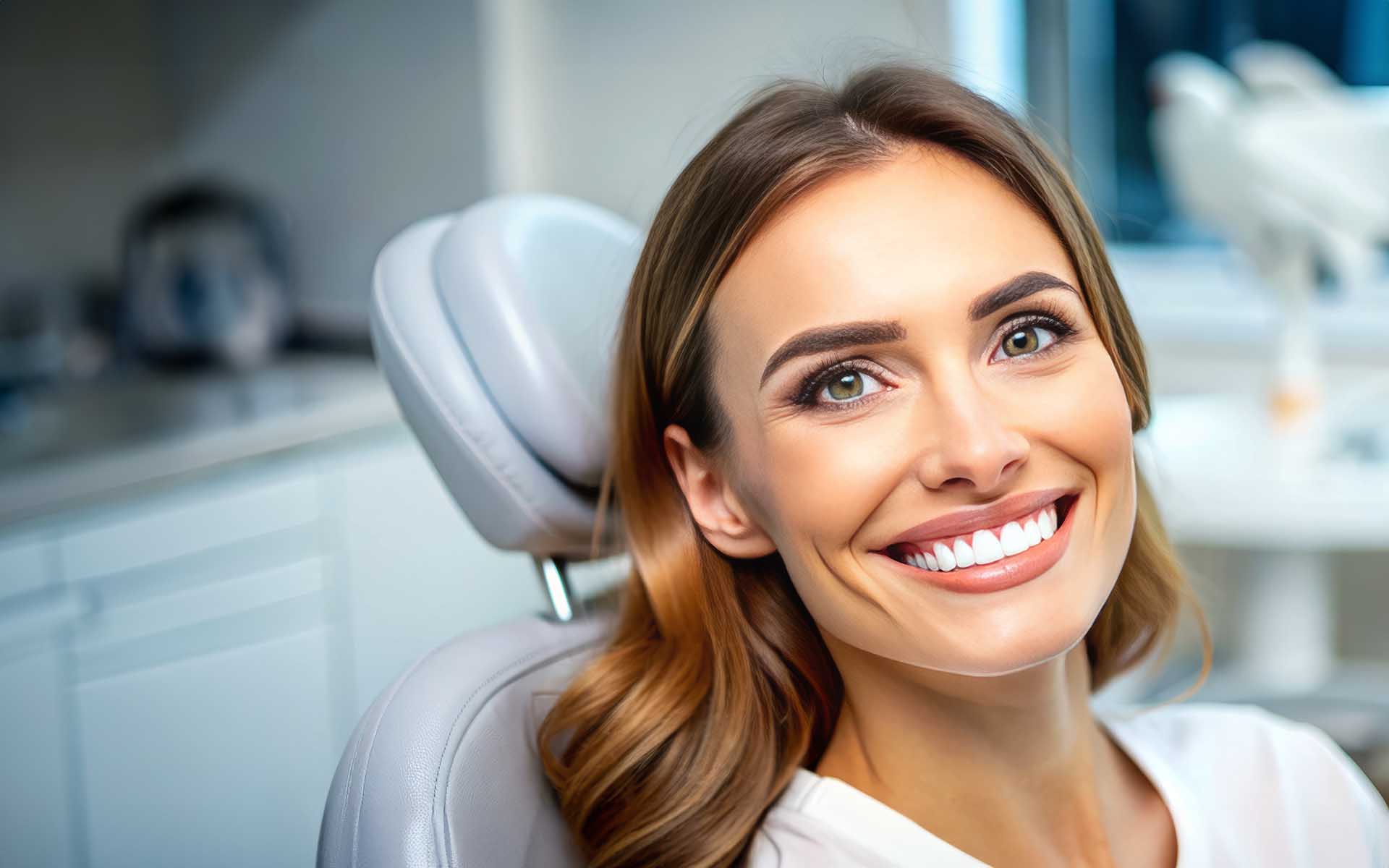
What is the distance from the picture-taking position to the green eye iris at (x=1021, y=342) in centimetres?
95

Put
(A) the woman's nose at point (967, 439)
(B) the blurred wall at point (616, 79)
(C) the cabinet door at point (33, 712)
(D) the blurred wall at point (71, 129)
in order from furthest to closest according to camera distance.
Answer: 1. (D) the blurred wall at point (71, 129)
2. (B) the blurred wall at point (616, 79)
3. (C) the cabinet door at point (33, 712)
4. (A) the woman's nose at point (967, 439)

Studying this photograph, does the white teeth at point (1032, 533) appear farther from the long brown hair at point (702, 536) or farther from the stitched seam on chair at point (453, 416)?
the stitched seam on chair at point (453, 416)

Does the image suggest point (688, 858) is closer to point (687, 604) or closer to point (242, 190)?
point (687, 604)

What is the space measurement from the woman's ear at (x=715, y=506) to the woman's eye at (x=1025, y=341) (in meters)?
0.23

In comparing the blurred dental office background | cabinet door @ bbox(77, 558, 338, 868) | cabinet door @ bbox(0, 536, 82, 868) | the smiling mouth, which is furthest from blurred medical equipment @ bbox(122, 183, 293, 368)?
the smiling mouth

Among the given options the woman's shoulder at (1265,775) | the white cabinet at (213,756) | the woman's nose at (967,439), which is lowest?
the white cabinet at (213,756)

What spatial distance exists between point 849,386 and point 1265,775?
1.63 ft

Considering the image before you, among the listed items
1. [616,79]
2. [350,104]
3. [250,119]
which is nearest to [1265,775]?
[616,79]

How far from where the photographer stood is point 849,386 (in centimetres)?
95

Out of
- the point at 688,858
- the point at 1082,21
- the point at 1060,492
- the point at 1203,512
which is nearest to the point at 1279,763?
the point at 1060,492

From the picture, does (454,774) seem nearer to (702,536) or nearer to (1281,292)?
(702,536)

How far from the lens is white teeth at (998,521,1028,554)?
92 cm

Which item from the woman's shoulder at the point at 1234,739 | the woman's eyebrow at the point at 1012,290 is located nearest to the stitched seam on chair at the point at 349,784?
the woman's eyebrow at the point at 1012,290

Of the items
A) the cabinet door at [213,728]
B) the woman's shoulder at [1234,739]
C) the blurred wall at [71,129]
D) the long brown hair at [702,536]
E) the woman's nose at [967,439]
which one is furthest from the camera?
the blurred wall at [71,129]
